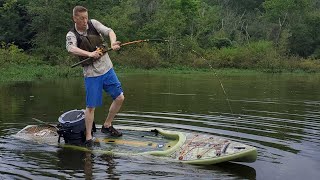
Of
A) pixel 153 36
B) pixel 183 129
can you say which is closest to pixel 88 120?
pixel 183 129

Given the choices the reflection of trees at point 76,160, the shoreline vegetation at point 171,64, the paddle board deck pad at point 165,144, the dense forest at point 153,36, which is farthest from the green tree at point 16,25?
the reflection of trees at point 76,160

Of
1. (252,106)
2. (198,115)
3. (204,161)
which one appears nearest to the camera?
(204,161)

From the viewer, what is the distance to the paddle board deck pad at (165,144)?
7.09 metres

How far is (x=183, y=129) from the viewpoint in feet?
34.0

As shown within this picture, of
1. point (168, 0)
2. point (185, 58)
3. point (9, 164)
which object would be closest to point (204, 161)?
point (9, 164)

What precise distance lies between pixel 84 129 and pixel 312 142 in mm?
4443

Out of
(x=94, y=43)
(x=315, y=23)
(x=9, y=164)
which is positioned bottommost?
(x=9, y=164)

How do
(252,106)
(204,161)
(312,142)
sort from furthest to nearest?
(252,106)
(312,142)
(204,161)

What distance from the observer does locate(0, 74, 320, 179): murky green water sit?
6.86 m

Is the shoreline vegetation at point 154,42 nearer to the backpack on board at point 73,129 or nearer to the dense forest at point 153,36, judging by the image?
the dense forest at point 153,36

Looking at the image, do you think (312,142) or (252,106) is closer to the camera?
(312,142)

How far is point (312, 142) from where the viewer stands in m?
8.92

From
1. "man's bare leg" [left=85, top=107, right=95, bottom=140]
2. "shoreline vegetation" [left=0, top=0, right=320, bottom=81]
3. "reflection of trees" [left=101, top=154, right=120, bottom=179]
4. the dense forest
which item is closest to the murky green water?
"reflection of trees" [left=101, top=154, right=120, bottom=179]

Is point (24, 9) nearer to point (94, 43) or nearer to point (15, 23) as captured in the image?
point (15, 23)
